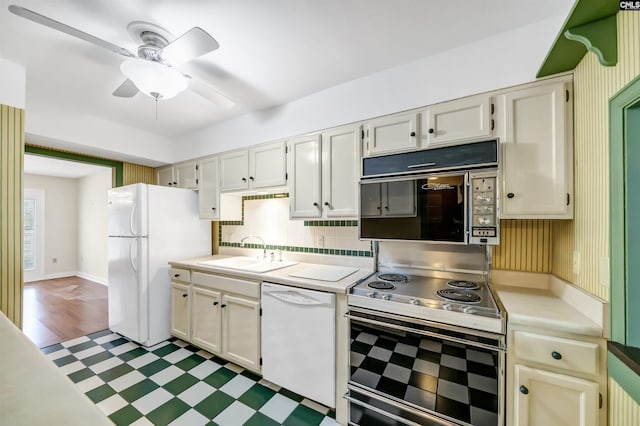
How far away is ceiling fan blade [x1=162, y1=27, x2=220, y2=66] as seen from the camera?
1.26m

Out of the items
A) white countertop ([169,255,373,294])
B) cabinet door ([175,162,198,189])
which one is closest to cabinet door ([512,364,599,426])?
white countertop ([169,255,373,294])

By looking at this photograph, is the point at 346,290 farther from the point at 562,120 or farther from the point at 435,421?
the point at 562,120

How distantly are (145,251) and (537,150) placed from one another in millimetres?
3304

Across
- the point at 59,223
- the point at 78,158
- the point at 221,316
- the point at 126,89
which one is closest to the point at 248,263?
the point at 221,316

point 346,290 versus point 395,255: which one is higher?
point 395,255

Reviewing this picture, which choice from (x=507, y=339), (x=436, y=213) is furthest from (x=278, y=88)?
(x=507, y=339)

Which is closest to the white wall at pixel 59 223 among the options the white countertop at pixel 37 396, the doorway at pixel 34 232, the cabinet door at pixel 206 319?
the doorway at pixel 34 232

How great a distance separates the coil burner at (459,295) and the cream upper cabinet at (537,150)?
51 cm

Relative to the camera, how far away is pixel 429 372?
140cm

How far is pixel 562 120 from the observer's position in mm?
1424

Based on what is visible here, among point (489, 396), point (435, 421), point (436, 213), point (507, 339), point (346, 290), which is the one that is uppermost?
point (436, 213)

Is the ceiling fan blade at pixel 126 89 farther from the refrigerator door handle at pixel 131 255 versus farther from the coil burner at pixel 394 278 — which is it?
the coil burner at pixel 394 278

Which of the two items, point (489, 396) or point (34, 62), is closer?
point (489, 396)

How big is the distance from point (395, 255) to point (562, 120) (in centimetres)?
132
